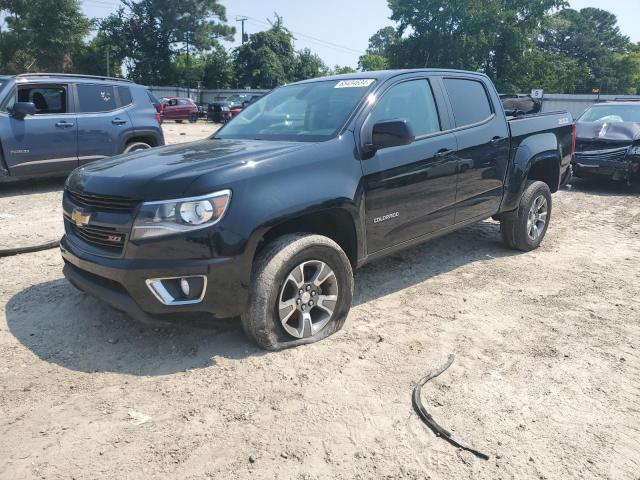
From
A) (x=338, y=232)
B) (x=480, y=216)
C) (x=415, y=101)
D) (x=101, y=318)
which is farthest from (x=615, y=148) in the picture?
(x=101, y=318)

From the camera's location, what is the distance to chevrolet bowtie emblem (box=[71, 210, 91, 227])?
3204 mm

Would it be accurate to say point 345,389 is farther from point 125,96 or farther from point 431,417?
point 125,96

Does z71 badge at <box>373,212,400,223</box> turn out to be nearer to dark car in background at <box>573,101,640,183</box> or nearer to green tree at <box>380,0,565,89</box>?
dark car in background at <box>573,101,640,183</box>

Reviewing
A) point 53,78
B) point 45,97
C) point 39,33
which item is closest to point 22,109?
point 45,97

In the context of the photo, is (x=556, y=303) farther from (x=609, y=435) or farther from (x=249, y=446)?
(x=249, y=446)

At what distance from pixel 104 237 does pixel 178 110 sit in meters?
28.3

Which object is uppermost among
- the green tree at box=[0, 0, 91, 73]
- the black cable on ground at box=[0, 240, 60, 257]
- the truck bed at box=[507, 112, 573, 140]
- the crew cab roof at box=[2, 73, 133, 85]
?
the green tree at box=[0, 0, 91, 73]

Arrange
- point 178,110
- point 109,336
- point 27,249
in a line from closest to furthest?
point 109,336
point 27,249
point 178,110

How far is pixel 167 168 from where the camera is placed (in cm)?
310

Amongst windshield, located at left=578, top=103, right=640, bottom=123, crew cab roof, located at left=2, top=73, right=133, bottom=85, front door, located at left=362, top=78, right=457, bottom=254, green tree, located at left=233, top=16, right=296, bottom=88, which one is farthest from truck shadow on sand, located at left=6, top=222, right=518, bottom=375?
green tree, located at left=233, top=16, right=296, bottom=88

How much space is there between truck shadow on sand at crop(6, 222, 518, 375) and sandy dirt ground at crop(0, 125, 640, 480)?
1 centimetres

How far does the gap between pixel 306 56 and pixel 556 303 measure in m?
58.0

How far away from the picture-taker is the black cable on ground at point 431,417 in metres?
2.45

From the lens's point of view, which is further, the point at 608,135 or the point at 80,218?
the point at 608,135
